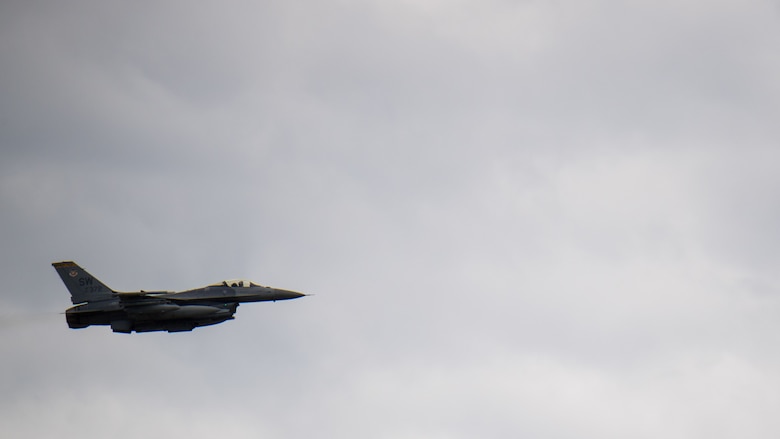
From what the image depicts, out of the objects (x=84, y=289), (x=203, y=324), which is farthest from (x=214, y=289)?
(x=84, y=289)

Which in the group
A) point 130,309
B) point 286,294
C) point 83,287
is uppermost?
point 286,294

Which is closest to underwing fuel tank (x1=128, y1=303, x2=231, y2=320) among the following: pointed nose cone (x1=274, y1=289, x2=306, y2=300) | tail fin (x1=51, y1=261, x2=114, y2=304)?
tail fin (x1=51, y1=261, x2=114, y2=304)

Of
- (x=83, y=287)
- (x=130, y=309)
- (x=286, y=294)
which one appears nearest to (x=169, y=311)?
(x=130, y=309)

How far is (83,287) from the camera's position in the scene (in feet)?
261

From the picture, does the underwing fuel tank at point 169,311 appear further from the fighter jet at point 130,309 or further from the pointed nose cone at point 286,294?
the pointed nose cone at point 286,294

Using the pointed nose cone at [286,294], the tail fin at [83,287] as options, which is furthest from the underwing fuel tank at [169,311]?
the pointed nose cone at [286,294]

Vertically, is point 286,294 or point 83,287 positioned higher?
point 286,294

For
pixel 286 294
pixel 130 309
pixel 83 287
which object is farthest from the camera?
pixel 286 294

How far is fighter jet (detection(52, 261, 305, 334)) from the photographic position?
258 ft

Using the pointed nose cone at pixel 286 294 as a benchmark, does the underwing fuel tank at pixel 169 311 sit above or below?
below

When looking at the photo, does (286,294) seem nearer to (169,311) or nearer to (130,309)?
(169,311)

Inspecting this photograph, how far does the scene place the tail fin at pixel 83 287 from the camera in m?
79.4

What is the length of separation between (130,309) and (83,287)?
473 centimetres

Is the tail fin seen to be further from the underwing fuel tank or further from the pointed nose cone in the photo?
the pointed nose cone
